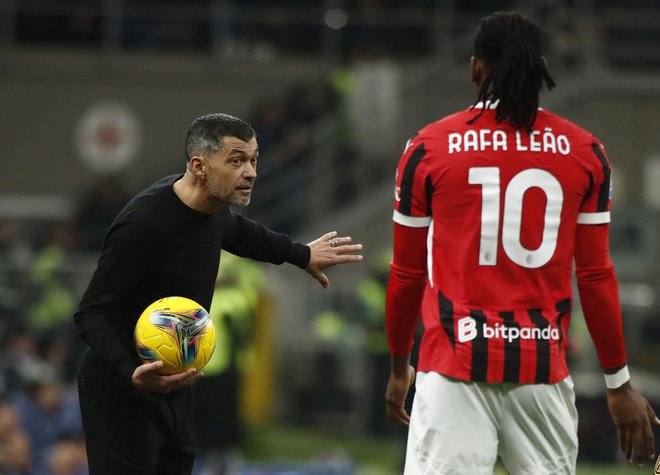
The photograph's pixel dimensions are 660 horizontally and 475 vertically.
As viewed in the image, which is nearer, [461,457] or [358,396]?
[461,457]

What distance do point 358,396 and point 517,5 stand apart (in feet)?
21.0

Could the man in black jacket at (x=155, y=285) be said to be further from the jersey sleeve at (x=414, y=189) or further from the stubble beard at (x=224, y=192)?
A: the jersey sleeve at (x=414, y=189)

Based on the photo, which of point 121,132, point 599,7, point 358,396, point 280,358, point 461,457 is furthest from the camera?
point 121,132

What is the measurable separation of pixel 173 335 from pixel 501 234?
1.20 meters

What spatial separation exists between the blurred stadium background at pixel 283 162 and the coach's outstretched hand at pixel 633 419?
224 inches

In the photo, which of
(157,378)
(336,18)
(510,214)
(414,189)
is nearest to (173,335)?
(157,378)

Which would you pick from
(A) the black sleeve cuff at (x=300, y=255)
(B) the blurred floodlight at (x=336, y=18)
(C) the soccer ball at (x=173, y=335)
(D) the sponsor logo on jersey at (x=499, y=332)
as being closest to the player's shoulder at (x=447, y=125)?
(D) the sponsor logo on jersey at (x=499, y=332)

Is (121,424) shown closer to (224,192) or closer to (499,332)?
(224,192)

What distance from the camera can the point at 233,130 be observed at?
478cm

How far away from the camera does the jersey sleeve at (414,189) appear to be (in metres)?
4.50

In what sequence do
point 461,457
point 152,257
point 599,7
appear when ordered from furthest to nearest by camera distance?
1. point 599,7
2. point 152,257
3. point 461,457

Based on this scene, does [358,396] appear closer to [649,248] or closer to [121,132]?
[649,248]

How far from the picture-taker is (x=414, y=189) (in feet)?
14.8

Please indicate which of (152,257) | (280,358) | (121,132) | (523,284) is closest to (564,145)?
(523,284)
